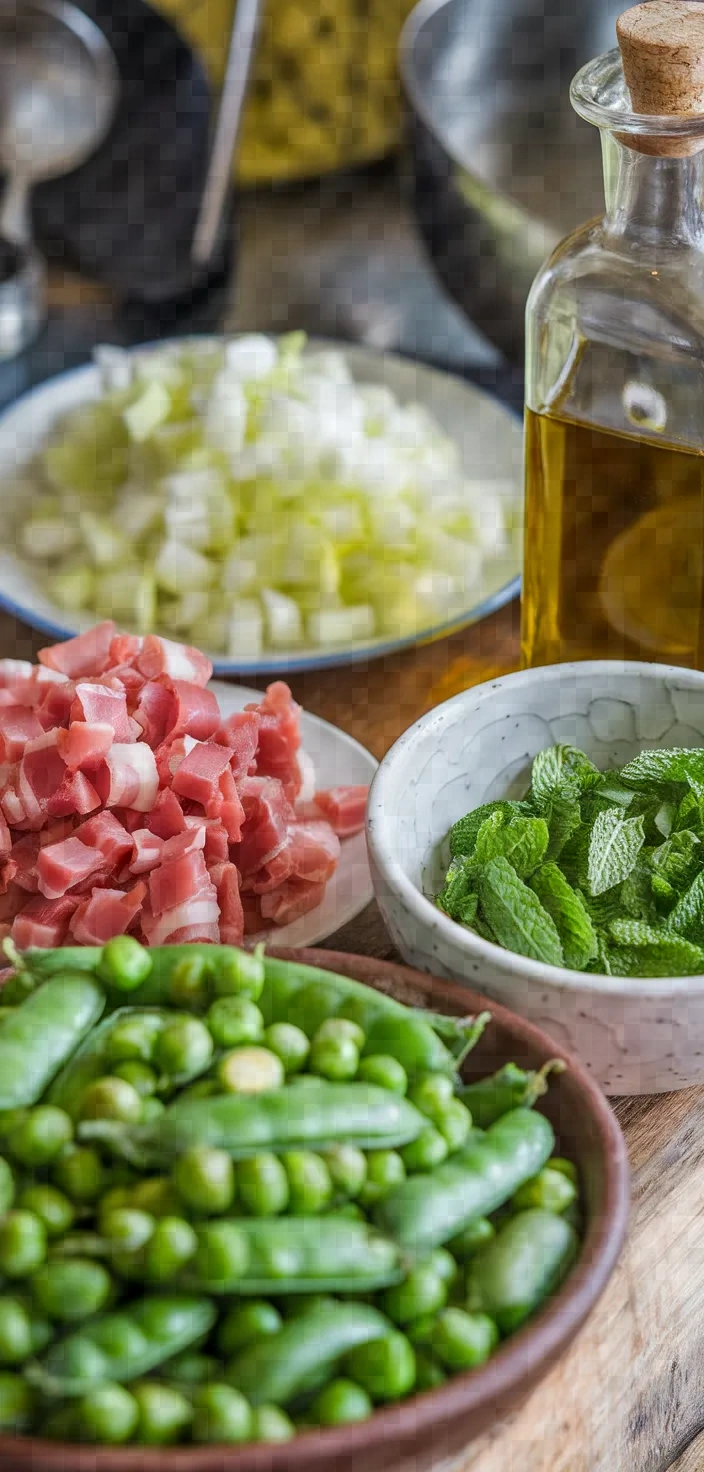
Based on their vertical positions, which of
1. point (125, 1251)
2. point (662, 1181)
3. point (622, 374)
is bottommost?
point (662, 1181)

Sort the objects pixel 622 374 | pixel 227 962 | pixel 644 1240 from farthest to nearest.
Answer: pixel 622 374 → pixel 644 1240 → pixel 227 962

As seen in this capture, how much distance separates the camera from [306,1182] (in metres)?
0.68

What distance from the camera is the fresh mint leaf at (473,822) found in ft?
3.43

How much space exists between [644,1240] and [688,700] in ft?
1.31

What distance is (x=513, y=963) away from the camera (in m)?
0.85

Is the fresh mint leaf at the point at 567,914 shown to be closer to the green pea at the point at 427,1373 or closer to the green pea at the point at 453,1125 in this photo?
the green pea at the point at 453,1125

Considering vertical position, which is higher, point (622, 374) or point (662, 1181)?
point (622, 374)

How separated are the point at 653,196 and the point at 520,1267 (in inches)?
31.3

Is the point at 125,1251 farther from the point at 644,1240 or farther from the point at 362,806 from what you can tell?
the point at 362,806

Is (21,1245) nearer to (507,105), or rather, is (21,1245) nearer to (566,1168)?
(566,1168)

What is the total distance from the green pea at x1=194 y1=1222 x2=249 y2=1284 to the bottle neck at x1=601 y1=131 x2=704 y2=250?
2.69 ft

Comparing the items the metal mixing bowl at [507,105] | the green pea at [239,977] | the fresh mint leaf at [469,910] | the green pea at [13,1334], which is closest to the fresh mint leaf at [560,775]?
the fresh mint leaf at [469,910]

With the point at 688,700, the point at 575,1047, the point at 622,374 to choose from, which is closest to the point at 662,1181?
the point at 575,1047

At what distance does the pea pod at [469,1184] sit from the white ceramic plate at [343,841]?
0.34m
